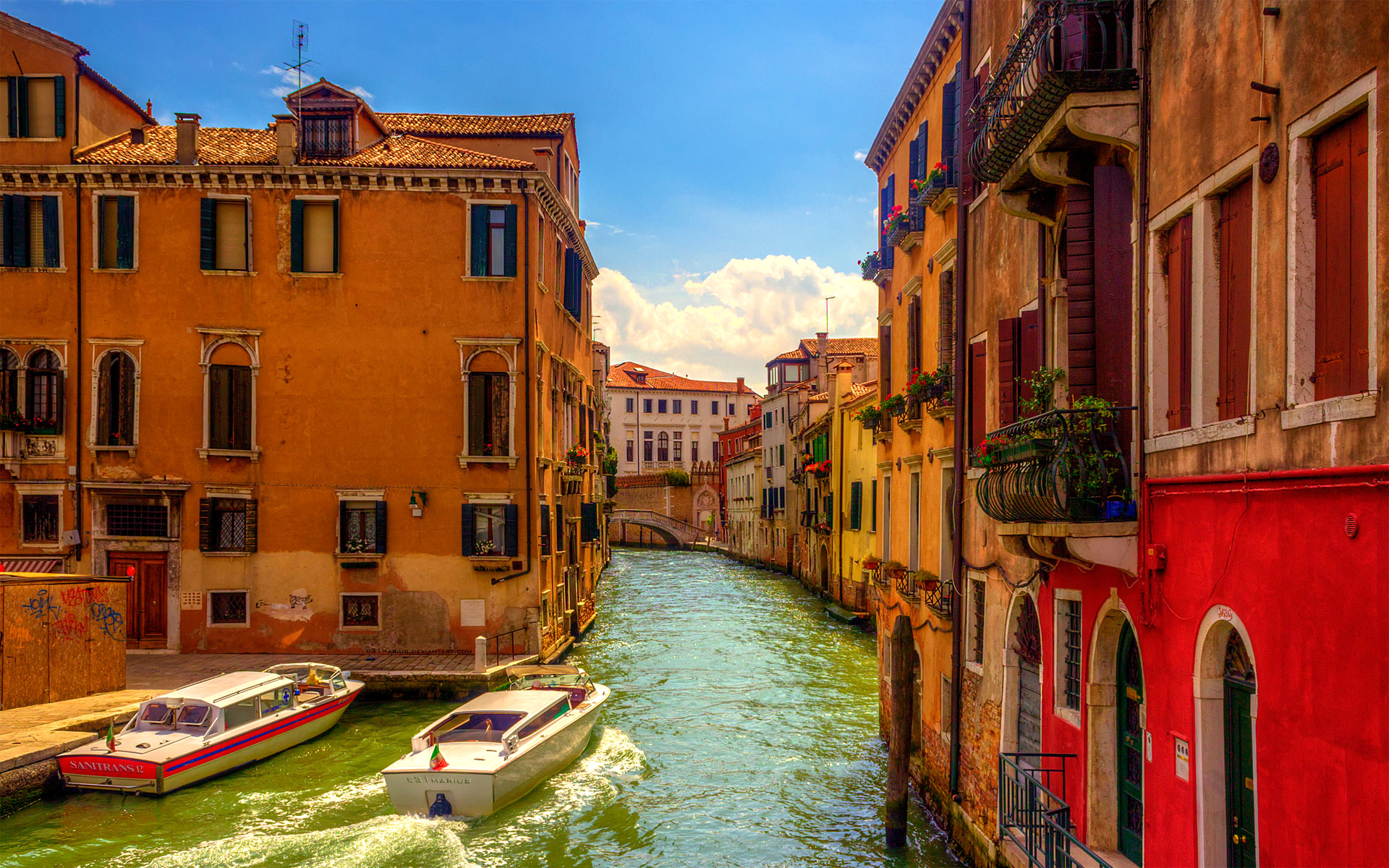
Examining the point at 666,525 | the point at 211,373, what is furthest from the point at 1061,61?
the point at 666,525

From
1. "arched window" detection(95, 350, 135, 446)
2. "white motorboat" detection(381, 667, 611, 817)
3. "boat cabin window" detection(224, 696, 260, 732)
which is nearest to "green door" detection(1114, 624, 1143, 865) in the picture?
"white motorboat" detection(381, 667, 611, 817)

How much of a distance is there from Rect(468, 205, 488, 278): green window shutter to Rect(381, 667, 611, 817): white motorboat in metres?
8.96

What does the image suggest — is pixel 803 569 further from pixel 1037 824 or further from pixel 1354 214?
pixel 1354 214

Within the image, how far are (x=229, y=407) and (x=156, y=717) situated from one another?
828cm

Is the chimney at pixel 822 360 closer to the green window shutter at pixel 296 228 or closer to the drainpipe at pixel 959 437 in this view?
the green window shutter at pixel 296 228

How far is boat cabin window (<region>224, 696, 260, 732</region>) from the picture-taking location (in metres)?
14.7

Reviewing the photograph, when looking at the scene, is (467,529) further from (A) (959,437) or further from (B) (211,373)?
(A) (959,437)

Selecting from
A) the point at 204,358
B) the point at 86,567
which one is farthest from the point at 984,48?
the point at 86,567

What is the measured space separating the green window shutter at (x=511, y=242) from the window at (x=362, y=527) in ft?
17.7

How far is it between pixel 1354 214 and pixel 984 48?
709 centimetres

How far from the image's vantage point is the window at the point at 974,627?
36.9 feet

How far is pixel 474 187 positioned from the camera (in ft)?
69.2

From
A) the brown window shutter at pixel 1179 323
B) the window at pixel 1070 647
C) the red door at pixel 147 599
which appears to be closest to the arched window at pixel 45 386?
the red door at pixel 147 599

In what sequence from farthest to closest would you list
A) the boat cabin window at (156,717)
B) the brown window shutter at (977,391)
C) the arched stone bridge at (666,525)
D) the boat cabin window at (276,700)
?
the arched stone bridge at (666,525) → the boat cabin window at (276,700) → the boat cabin window at (156,717) → the brown window shutter at (977,391)
